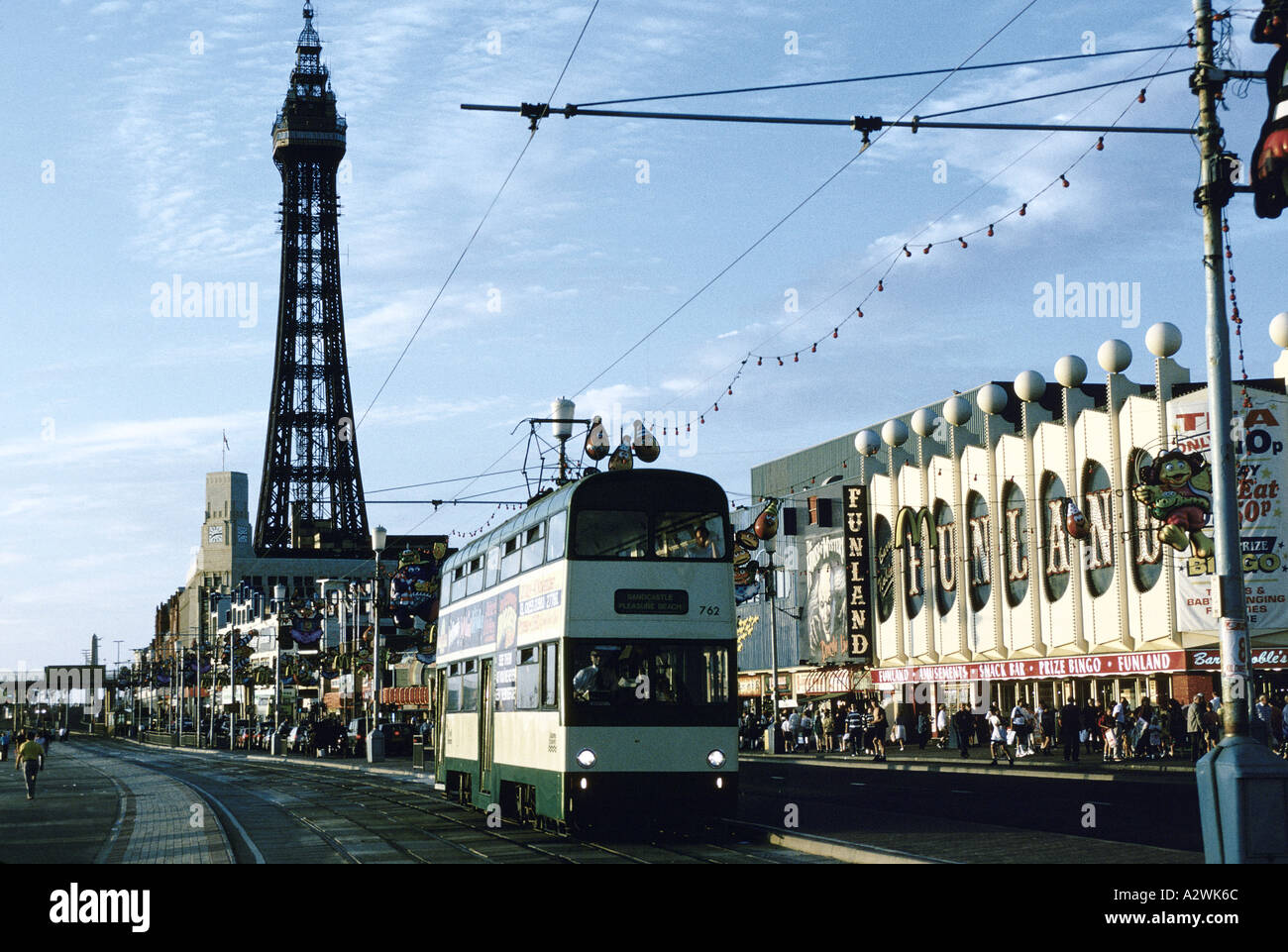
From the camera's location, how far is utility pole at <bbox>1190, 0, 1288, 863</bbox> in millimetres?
13820

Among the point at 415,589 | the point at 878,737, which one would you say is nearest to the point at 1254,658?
the point at 878,737

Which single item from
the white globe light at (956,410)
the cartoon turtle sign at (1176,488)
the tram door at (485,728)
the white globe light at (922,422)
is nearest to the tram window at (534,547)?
the tram door at (485,728)

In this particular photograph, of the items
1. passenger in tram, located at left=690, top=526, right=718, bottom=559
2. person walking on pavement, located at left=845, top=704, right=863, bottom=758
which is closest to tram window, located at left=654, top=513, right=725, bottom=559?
passenger in tram, located at left=690, top=526, right=718, bottom=559

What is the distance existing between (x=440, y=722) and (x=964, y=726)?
23.8 metres

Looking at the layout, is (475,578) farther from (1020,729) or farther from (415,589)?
(415,589)

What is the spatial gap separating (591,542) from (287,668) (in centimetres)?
8710

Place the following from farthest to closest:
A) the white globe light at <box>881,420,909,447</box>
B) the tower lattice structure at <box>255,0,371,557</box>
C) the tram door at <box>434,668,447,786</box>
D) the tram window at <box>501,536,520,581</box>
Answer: the tower lattice structure at <box>255,0,371,557</box> → the white globe light at <box>881,420,909,447</box> → the tram door at <box>434,668,447,786</box> → the tram window at <box>501,536,520,581</box>

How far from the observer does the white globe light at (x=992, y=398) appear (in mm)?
56062

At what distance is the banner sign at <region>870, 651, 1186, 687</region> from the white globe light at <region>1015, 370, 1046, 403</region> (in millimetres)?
9049

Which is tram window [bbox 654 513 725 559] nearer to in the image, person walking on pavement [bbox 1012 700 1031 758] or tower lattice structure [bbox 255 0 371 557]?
person walking on pavement [bbox 1012 700 1031 758]

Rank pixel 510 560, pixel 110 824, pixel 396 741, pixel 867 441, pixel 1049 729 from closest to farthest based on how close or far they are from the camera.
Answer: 1. pixel 510 560
2. pixel 110 824
3. pixel 1049 729
4. pixel 867 441
5. pixel 396 741

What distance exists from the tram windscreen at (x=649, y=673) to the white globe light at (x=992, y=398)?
1477 inches

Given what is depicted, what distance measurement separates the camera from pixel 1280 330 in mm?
46438

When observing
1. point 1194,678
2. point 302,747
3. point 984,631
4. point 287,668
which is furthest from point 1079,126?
point 287,668
